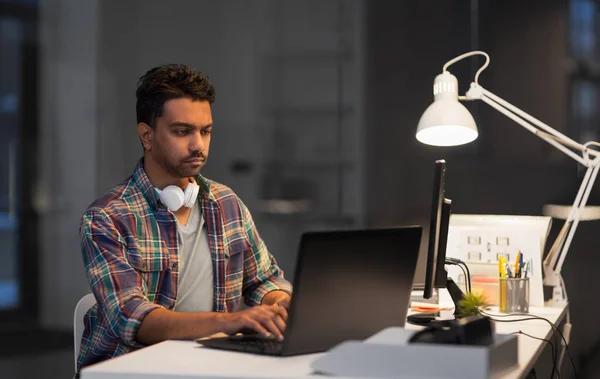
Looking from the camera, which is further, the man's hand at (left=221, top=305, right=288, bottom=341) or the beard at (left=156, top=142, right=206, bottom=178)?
the beard at (left=156, top=142, right=206, bottom=178)

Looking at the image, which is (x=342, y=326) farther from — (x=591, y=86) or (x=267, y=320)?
(x=591, y=86)

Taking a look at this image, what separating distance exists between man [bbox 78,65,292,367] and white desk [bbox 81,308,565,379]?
204mm

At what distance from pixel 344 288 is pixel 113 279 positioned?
63cm

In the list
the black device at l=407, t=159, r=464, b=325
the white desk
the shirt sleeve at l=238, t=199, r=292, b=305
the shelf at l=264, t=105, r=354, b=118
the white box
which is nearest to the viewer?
the white box

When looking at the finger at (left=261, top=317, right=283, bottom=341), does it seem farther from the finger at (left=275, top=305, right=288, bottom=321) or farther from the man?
the man

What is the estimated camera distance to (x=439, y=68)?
353 centimetres

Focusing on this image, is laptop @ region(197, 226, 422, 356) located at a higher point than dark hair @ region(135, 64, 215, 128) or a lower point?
lower

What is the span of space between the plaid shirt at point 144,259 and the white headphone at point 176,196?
20 millimetres

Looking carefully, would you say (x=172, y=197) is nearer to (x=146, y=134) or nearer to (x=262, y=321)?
(x=146, y=134)

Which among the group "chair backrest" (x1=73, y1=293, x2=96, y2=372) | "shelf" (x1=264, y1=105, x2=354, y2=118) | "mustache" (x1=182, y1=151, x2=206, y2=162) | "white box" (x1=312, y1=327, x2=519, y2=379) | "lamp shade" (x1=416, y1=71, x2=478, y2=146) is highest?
"shelf" (x1=264, y1=105, x2=354, y2=118)

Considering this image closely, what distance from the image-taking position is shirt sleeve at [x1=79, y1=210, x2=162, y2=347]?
1.92 meters

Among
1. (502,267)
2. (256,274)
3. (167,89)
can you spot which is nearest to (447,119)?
(502,267)

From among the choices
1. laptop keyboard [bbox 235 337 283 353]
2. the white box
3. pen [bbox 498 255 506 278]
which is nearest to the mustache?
laptop keyboard [bbox 235 337 283 353]

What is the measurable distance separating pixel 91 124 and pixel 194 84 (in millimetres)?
2258
